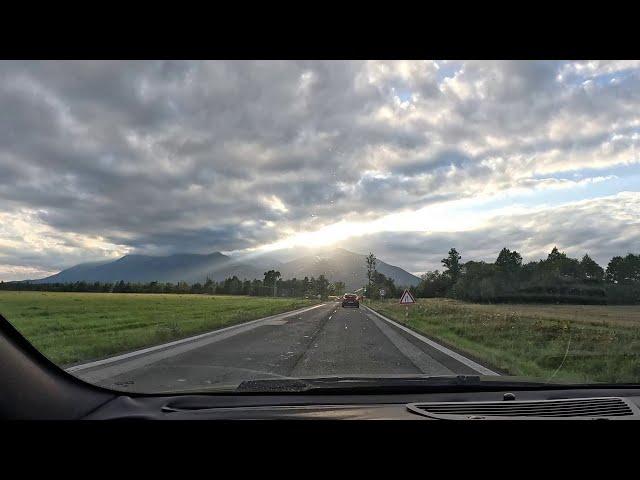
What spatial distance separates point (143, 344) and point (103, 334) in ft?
4.47

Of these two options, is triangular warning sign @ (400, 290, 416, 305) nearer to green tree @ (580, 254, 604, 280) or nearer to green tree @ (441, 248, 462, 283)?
green tree @ (441, 248, 462, 283)

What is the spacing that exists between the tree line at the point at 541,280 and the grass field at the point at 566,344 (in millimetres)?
303

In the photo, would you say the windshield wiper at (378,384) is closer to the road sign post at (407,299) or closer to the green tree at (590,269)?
the green tree at (590,269)

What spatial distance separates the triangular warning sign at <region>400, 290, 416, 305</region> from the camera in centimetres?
2480

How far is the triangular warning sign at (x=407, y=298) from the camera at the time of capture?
81.4 feet

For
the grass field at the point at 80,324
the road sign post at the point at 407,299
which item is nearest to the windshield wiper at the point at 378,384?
the grass field at the point at 80,324

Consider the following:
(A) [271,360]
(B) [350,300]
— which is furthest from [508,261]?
(B) [350,300]

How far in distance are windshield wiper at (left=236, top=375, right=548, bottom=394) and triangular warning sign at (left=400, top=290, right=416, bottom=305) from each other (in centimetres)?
2089

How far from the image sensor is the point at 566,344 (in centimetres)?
974

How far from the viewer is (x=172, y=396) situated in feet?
11.4

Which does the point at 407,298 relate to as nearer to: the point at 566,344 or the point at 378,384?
the point at 566,344

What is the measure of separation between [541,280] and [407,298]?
1587cm
